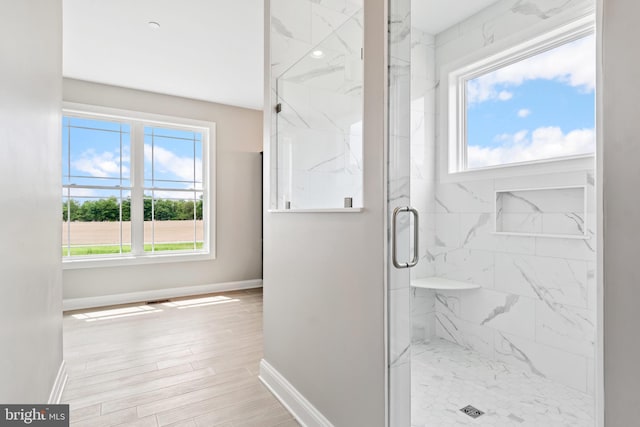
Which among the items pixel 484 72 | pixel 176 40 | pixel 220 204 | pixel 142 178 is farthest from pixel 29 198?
pixel 220 204

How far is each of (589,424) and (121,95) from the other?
532cm

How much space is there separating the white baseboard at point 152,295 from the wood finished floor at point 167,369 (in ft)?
0.59

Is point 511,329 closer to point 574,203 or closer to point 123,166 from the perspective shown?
point 574,203

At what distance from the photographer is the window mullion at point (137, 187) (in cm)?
435

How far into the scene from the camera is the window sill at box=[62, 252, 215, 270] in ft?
12.9

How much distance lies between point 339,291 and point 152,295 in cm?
368

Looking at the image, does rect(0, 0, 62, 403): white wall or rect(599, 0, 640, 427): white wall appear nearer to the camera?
rect(599, 0, 640, 427): white wall

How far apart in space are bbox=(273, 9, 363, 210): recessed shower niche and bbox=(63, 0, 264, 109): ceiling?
3.57 feet

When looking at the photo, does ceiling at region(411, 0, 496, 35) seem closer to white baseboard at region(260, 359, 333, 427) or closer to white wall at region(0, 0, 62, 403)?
white wall at region(0, 0, 62, 403)

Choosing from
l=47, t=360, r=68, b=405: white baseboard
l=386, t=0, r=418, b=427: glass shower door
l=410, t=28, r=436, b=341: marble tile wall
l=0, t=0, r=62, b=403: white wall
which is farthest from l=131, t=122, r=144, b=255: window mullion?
l=386, t=0, r=418, b=427: glass shower door

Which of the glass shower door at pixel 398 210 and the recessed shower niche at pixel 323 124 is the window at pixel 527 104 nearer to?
the glass shower door at pixel 398 210

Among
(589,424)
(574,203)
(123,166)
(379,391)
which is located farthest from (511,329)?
(123,166)

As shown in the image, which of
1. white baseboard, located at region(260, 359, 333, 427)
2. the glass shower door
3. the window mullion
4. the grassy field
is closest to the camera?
the glass shower door

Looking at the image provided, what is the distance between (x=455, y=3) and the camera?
258 cm
